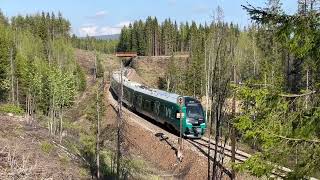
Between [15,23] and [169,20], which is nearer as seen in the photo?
[15,23]

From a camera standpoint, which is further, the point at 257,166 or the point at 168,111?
the point at 168,111

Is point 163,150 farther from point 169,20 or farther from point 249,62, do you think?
point 169,20

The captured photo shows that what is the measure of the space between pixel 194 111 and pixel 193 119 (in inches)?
23.9

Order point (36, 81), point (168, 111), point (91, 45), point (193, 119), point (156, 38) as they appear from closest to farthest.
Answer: point (193, 119), point (168, 111), point (36, 81), point (156, 38), point (91, 45)

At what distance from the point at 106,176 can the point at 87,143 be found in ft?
37.0

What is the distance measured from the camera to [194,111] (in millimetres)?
33812

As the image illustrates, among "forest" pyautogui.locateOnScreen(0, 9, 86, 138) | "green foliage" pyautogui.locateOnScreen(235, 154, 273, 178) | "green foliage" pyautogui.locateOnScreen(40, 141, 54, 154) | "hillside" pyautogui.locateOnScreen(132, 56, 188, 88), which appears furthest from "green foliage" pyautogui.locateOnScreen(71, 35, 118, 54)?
"green foliage" pyautogui.locateOnScreen(235, 154, 273, 178)

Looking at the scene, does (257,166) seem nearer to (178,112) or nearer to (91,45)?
(178,112)

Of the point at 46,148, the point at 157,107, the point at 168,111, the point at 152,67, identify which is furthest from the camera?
the point at 152,67

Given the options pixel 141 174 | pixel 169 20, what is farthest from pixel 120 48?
pixel 141 174

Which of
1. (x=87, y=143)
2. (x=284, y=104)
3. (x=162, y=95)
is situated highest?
(x=284, y=104)

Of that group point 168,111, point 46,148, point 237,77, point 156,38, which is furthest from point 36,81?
point 156,38

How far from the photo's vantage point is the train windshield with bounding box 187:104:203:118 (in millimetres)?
33569

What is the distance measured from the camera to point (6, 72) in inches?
2494
